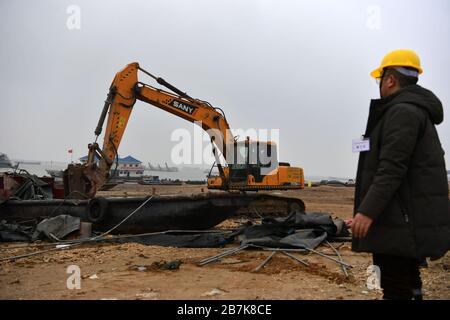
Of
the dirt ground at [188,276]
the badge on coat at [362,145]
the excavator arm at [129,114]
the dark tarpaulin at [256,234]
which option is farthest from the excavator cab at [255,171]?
the badge on coat at [362,145]

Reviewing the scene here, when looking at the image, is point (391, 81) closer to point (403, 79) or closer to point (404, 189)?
point (403, 79)

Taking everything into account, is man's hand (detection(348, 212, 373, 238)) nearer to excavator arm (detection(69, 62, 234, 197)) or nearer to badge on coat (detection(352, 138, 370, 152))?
badge on coat (detection(352, 138, 370, 152))

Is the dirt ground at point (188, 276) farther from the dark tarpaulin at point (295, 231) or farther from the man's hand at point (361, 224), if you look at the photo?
the man's hand at point (361, 224)

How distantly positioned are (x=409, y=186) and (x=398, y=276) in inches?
23.5

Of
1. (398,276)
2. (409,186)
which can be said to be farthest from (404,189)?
(398,276)

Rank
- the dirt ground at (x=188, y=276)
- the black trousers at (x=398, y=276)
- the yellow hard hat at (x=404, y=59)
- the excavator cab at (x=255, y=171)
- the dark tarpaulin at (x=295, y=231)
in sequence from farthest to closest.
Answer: the excavator cab at (x=255, y=171) < the dark tarpaulin at (x=295, y=231) < the dirt ground at (x=188, y=276) < the yellow hard hat at (x=404, y=59) < the black trousers at (x=398, y=276)

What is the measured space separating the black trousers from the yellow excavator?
777cm

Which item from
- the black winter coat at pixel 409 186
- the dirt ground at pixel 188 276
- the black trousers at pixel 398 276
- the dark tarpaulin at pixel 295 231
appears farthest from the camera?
the dark tarpaulin at pixel 295 231

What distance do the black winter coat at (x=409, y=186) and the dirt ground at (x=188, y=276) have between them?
1553 mm

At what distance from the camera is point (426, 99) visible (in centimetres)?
269

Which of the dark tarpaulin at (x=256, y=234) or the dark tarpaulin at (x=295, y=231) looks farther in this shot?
the dark tarpaulin at (x=256, y=234)

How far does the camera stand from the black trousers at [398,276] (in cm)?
269
